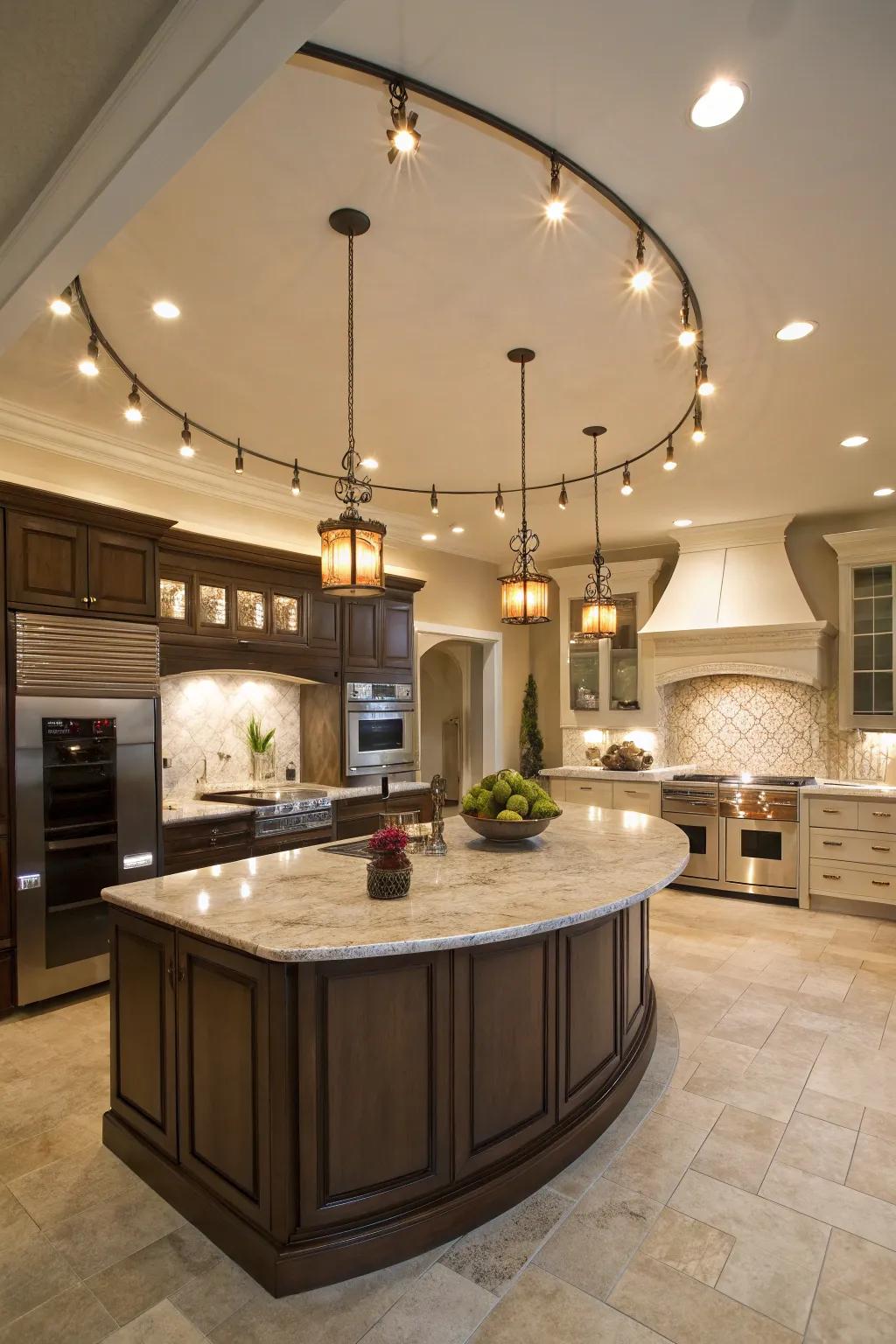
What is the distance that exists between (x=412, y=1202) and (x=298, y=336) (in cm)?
321

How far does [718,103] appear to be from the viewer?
6.15 ft

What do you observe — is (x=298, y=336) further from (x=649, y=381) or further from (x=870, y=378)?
(x=870, y=378)

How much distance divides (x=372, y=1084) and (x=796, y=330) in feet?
10.7

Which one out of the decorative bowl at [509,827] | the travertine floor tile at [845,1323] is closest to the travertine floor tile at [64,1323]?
the travertine floor tile at [845,1323]

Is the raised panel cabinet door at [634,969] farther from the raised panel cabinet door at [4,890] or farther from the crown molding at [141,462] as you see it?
the crown molding at [141,462]

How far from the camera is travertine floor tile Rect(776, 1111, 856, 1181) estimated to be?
2527 millimetres

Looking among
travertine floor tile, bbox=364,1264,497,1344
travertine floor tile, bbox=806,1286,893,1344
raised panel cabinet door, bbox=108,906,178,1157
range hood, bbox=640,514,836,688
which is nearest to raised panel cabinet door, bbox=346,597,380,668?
range hood, bbox=640,514,836,688

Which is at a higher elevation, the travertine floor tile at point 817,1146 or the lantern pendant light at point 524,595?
the lantern pendant light at point 524,595

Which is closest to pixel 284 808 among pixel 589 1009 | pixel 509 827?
pixel 509 827

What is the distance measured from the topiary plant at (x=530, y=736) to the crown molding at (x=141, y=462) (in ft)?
11.1

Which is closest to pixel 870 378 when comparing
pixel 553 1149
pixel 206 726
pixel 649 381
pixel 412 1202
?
pixel 649 381

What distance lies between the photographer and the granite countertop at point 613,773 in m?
6.49

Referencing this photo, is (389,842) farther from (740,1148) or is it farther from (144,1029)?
(740,1148)

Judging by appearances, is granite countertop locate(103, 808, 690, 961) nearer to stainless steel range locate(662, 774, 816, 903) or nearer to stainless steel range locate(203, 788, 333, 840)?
stainless steel range locate(203, 788, 333, 840)
